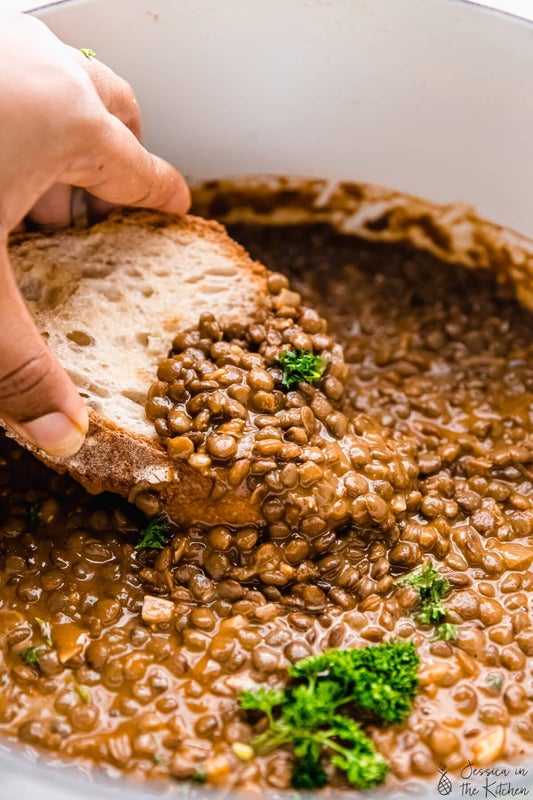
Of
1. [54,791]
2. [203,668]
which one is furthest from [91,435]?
[54,791]

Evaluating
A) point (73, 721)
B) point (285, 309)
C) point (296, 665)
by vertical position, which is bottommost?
point (73, 721)

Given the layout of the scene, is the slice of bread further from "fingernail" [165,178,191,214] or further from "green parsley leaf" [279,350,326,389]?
"green parsley leaf" [279,350,326,389]

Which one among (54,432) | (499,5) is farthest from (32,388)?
(499,5)

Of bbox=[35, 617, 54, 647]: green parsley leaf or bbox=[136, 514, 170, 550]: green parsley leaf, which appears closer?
bbox=[35, 617, 54, 647]: green parsley leaf

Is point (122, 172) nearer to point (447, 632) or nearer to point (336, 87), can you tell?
point (336, 87)

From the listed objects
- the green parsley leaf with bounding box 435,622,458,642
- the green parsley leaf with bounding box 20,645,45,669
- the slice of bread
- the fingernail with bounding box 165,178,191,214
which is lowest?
the green parsley leaf with bounding box 20,645,45,669

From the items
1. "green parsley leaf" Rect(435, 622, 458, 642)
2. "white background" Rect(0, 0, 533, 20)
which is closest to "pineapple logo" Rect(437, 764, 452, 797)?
"green parsley leaf" Rect(435, 622, 458, 642)

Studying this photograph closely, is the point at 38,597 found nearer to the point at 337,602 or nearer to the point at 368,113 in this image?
the point at 337,602
